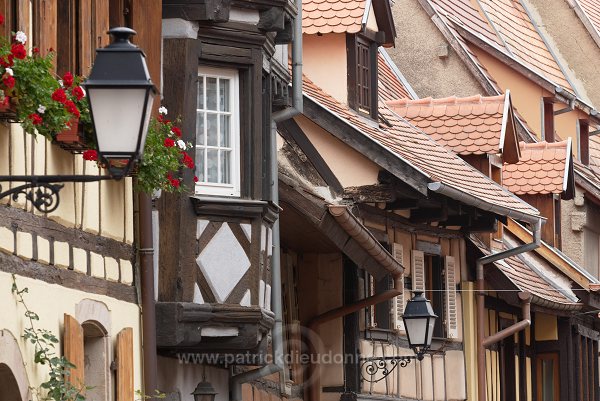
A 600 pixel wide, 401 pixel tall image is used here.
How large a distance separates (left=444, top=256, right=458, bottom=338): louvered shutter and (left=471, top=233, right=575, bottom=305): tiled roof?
2.35ft

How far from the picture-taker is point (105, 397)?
12.2 m

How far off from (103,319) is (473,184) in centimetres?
1037

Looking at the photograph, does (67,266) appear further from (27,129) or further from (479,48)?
(479,48)

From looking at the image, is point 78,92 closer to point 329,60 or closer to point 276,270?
point 276,270

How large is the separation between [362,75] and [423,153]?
1217mm

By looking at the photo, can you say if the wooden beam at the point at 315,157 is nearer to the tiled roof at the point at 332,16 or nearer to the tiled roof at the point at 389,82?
the tiled roof at the point at 332,16

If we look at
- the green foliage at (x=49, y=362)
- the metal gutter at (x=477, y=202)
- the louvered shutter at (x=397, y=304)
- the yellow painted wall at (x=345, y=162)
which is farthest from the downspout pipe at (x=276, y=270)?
the louvered shutter at (x=397, y=304)

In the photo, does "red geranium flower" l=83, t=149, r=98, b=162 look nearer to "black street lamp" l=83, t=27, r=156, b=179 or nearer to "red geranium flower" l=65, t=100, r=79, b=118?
"red geranium flower" l=65, t=100, r=79, b=118

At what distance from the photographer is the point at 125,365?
12.5m

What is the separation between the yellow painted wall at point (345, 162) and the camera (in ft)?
64.2

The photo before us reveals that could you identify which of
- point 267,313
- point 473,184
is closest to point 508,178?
point 473,184

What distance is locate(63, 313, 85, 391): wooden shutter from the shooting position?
11.3m

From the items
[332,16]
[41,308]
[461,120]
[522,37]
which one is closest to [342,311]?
[332,16]

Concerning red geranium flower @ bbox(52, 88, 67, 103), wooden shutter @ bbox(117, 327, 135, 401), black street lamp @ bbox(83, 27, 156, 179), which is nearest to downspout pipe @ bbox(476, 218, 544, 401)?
wooden shutter @ bbox(117, 327, 135, 401)
